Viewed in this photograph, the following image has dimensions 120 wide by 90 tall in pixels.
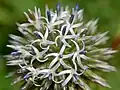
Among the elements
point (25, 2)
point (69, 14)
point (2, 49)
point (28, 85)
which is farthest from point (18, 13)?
point (28, 85)

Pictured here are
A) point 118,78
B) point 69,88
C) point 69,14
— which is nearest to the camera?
point 69,88

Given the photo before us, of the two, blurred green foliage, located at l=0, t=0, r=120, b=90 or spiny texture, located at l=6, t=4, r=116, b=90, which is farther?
blurred green foliage, located at l=0, t=0, r=120, b=90

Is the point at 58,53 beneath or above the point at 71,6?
beneath

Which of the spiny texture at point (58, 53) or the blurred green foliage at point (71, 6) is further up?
the blurred green foliage at point (71, 6)

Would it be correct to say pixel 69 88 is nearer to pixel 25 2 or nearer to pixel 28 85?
pixel 28 85

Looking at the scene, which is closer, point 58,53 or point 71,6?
point 58,53

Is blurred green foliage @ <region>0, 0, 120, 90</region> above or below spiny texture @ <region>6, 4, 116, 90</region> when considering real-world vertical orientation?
above

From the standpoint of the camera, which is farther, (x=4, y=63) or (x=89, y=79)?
(x=4, y=63)

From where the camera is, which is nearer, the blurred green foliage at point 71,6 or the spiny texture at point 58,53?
the spiny texture at point 58,53
